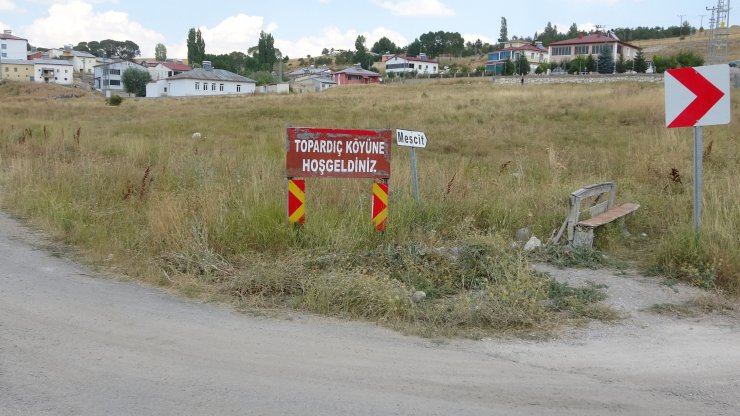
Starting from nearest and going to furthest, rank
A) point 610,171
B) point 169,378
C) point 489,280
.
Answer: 1. point 169,378
2. point 489,280
3. point 610,171

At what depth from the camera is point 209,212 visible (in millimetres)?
7004

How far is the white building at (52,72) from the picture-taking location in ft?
379

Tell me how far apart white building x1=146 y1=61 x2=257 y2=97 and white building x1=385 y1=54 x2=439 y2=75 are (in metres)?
41.4

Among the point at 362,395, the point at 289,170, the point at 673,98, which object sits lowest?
the point at 362,395

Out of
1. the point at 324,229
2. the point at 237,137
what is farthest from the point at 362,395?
the point at 237,137

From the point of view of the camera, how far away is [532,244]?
280 inches

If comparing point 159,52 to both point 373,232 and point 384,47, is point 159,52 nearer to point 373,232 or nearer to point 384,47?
point 384,47

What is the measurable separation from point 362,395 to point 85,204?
654cm

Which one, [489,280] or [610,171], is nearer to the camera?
[489,280]

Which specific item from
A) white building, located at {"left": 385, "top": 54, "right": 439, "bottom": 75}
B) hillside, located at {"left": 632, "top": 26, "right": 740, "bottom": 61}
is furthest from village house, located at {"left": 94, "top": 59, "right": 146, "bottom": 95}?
hillside, located at {"left": 632, "top": 26, "right": 740, "bottom": 61}

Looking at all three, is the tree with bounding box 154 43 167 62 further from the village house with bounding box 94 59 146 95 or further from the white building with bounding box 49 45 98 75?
the village house with bounding box 94 59 146 95

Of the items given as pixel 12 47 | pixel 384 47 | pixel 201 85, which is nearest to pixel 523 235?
pixel 201 85

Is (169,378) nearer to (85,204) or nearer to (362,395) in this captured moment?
(362,395)

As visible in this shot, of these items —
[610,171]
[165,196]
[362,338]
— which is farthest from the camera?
[610,171]
